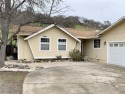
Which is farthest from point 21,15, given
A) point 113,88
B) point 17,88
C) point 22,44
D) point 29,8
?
point 113,88

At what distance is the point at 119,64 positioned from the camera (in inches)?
776

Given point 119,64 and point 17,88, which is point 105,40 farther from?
point 17,88

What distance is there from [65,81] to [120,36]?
33.1ft

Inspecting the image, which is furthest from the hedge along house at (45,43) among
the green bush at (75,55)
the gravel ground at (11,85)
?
the gravel ground at (11,85)

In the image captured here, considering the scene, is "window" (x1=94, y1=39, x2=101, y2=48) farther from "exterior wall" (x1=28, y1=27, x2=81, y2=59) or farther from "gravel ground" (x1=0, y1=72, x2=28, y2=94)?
"gravel ground" (x1=0, y1=72, x2=28, y2=94)

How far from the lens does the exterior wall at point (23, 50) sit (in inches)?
899

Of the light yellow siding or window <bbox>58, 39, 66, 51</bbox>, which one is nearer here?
the light yellow siding

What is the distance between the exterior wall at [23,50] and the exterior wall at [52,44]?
0.76 m

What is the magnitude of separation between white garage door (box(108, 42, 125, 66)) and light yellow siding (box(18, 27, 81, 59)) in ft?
15.1

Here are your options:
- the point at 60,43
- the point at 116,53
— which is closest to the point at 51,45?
the point at 60,43

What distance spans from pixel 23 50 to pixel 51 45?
2892 millimetres

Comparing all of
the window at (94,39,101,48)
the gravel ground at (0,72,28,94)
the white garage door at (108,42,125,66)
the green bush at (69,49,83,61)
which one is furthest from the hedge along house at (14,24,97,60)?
the gravel ground at (0,72,28,94)

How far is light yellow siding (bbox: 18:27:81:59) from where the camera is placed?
22562mm

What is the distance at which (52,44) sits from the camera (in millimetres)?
23266
